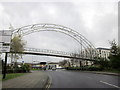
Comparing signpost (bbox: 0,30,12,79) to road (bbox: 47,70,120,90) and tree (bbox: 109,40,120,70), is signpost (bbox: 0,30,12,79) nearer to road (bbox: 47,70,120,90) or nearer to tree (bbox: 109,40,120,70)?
road (bbox: 47,70,120,90)

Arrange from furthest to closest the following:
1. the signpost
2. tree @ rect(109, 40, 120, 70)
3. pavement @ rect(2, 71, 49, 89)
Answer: tree @ rect(109, 40, 120, 70), the signpost, pavement @ rect(2, 71, 49, 89)

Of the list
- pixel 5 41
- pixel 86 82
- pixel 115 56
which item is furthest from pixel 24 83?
pixel 115 56

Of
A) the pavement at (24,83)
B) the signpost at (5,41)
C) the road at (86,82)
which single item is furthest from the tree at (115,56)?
the signpost at (5,41)

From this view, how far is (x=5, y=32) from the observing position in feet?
55.2

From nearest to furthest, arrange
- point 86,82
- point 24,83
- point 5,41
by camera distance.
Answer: point 24,83 → point 86,82 → point 5,41

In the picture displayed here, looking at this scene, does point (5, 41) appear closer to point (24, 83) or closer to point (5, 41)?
point (5, 41)

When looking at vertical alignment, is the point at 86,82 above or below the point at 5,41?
below

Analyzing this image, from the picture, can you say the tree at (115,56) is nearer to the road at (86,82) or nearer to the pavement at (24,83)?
the road at (86,82)

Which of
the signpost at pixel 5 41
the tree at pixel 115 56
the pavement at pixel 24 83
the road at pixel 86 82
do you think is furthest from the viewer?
the tree at pixel 115 56

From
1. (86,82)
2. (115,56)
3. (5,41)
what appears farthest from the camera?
(115,56)

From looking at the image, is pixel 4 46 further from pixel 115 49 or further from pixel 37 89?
pixel 115 49

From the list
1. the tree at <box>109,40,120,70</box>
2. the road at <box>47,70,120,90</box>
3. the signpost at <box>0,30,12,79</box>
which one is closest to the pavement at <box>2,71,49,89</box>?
the road at <box>47,70,120,90</box>

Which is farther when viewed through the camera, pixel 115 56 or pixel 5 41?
pixel 115 56

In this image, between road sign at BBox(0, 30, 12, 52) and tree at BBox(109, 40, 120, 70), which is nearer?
road sign at BBox(0, 30, 12, 52)
